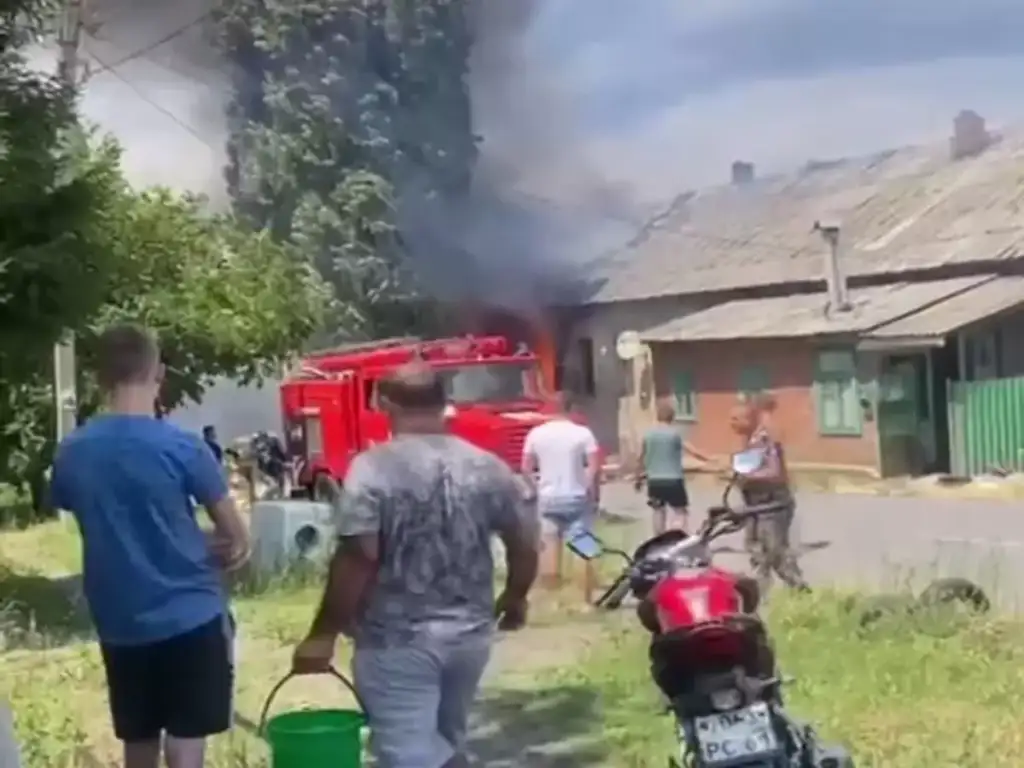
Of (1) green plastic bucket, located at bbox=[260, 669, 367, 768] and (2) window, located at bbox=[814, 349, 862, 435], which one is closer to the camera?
(1) green plastic bucket, located at bbox=[260, 669, 367, 768]

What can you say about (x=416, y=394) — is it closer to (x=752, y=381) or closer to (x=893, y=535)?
(x=752, y=381)

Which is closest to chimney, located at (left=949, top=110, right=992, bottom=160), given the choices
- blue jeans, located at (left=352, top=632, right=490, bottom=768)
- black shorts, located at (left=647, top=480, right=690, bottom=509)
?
black shorts, located at (left=647, top=480, right=690, bottom=509)

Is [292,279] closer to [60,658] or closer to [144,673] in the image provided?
[144,673]

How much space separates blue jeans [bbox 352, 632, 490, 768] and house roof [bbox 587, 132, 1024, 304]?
3.92 ft

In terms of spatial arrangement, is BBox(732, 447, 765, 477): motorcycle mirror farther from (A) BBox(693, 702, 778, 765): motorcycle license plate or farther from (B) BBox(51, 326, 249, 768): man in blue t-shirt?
(B) BBox(51, 326, 249, 768): man in blue t-shirt

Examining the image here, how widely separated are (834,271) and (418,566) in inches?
77.3

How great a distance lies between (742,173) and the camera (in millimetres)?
3469

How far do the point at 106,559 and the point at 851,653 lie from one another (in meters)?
2.07

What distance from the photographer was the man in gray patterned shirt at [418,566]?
2.29 metres

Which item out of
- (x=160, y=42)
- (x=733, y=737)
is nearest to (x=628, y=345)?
(x=733, y=737)

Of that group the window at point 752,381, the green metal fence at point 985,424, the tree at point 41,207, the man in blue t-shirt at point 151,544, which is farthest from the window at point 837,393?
the tree at point 41,207

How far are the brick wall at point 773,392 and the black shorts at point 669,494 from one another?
118mm

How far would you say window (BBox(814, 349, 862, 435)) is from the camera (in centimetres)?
377

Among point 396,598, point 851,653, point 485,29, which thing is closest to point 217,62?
point 485,29
